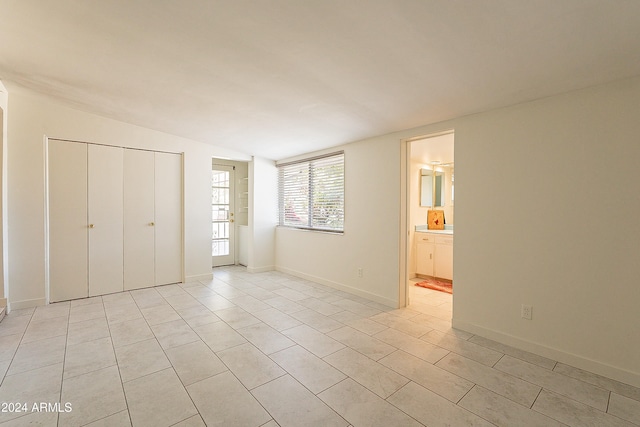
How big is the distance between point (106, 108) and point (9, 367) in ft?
9.66

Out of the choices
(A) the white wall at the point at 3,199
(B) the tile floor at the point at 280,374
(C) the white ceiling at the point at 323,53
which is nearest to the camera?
(C) the white ceiling at the point at 323,53

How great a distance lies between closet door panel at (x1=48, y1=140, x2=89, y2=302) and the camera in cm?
379

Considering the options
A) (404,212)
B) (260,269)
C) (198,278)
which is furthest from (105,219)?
(404,212)

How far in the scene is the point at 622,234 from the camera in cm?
212

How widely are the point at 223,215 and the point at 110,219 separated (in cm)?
230

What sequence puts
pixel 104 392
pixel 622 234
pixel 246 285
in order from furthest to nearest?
pixel 246 285 → pixel 622 234 → pixel 104 392

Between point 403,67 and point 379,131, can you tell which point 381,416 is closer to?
point 403,67

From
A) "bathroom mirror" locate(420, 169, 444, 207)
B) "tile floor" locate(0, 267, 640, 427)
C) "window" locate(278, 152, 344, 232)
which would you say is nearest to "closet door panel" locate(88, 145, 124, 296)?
"tile floor" locate(0, 267, 640, 427)

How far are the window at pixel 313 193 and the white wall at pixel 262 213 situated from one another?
0.16 meters

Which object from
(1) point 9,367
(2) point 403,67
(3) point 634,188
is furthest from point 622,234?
(1) point 9,367

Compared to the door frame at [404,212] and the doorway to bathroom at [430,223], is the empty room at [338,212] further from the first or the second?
the doorway to bathroom at [430,223]

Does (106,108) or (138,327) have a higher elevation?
(106,108)

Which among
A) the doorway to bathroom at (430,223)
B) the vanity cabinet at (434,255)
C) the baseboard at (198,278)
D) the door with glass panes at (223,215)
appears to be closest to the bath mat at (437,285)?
the doorway to bathroom at (430,223)

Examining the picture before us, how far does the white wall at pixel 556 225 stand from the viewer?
83.2 inches
